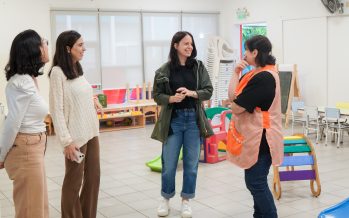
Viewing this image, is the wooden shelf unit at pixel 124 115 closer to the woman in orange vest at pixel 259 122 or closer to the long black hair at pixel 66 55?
the long black hair at pixel 66 55

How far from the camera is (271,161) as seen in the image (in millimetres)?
3463

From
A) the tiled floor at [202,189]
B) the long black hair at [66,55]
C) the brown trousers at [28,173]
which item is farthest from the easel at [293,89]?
the brown trousers at [28,173]

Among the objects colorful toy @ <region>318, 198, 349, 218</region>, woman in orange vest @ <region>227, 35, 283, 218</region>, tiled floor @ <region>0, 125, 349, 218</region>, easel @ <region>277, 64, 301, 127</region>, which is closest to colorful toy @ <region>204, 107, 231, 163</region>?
tiled floor @ <region>0, 125, 349, 218</region>

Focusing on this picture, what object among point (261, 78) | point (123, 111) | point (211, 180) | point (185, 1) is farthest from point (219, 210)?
point (185, 1)

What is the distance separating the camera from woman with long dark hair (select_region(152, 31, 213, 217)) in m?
4.15

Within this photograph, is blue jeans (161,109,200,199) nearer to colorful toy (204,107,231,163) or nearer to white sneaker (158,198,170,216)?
white sneaker (158,198,170,216)

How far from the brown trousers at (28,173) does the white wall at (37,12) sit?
6493mm

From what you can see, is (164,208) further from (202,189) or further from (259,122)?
(259,122)

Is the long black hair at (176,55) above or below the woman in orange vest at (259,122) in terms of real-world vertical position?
above

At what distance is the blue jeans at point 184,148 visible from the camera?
416 centimetres

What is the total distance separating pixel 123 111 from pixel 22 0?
3165mm

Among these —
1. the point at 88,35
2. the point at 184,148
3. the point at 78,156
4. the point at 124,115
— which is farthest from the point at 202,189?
the point at 88,35

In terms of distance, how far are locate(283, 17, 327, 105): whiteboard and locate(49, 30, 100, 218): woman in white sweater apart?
7.03 m

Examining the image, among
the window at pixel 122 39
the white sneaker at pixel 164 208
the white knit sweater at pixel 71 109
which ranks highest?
the window at pixel 122 39
